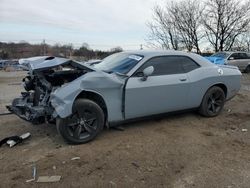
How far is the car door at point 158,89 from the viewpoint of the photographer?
5.39 metres

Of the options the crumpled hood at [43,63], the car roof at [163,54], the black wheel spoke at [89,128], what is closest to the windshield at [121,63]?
the car roof at [163,54]

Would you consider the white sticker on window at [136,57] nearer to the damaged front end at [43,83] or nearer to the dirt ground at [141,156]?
the damaged front end at [43,83]

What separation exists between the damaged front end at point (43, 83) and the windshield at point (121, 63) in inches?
25.1

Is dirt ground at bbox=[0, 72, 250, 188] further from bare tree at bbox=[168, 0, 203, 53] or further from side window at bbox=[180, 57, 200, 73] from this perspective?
bare tree at bbox=[168, 0, 203, 53]

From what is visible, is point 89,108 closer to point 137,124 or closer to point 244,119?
point 137,124

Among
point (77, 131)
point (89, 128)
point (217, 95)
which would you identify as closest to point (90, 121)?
point (89, 128)

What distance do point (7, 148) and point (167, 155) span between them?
2522mm

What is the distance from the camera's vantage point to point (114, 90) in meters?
5.21

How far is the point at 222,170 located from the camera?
13.1 ft

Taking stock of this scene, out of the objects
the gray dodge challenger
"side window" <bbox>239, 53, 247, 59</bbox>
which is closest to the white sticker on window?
the gray dodge challenger

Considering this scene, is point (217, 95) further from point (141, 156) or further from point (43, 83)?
point (43, 83)

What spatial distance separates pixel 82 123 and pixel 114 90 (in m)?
0.78

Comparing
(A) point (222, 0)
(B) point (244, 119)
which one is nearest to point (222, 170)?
(B) point (244, 119)

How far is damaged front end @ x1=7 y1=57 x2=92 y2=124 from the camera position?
501 centimetres
